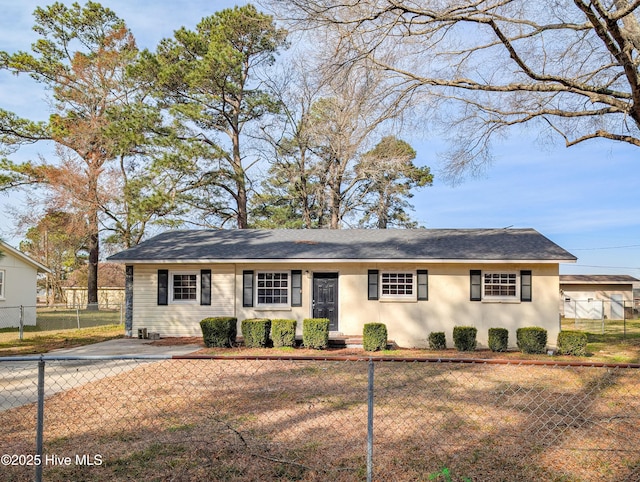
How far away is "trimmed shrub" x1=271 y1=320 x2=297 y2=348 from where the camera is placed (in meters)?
13.7

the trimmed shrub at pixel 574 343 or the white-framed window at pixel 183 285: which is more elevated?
the white-framed window at pixel 183 285

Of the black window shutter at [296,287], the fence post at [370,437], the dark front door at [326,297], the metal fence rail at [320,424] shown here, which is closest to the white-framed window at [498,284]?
the dark front door at [326,297]

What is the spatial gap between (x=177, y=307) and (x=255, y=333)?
400cm

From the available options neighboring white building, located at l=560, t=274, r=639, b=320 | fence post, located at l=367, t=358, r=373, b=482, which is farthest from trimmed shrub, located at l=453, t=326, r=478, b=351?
neighboring white building, located at l=560, t=274, r=639, b=320

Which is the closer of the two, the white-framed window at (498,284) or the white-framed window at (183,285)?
the white-framed window at (498,284)

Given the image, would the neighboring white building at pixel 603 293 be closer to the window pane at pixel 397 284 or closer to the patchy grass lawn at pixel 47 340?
the window pane at pixel 397 284

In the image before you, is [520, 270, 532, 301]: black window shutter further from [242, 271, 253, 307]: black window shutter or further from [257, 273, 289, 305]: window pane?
[242, 271, 253, 307]: black window shutter

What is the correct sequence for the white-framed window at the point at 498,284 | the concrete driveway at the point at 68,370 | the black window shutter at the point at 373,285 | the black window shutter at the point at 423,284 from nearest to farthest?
the concrete driveway at the point at 68,370
the white-framed window at the point at 498,284
the black window shutter at the point at 423,284
the black window shutter at the point at 373,285

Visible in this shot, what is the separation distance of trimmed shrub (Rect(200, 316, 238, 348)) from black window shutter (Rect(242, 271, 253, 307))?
195 centimetres

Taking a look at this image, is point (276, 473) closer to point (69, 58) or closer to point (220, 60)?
point (220, 60)

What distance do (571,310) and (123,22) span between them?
3574cm

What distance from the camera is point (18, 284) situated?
2117 centimetres

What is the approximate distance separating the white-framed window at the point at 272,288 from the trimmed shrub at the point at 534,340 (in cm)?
747

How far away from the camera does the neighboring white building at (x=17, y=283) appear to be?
2044cm
